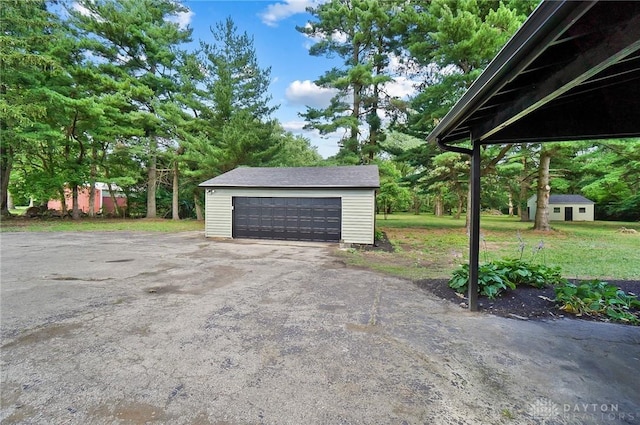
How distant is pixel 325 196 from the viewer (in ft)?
34.5

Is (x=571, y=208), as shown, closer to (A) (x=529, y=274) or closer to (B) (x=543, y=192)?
(B) (x=543, y=192)

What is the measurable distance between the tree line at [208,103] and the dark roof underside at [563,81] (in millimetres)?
9159

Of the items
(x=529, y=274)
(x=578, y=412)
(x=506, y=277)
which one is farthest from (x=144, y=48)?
(x=578, y=412)

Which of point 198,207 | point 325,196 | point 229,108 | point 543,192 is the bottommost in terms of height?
point 198,207

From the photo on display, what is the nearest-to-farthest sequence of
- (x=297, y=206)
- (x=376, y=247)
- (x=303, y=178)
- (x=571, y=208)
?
(x=376, y=247) < (x=297, y=206) < (x=303, y=178) < (x=571, y=208)

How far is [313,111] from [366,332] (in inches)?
611

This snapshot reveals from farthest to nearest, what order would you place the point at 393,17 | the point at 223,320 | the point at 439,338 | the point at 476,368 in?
the point at 393,17
the point at 223,320
the point at 439,338
the point at 476,368

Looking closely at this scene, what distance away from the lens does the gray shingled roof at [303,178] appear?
10.4m

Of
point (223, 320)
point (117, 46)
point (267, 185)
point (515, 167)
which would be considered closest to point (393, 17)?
point (515, 167)

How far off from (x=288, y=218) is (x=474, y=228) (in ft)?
25.7

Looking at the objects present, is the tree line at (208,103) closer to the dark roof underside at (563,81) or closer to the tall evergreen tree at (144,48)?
the tall evergreen tree at (144,48)

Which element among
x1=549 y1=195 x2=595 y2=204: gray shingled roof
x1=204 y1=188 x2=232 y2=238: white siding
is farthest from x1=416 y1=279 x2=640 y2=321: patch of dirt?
x1=549 y1=195 x2=595 y2=204: gray shingled roof

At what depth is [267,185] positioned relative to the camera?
1096 cm

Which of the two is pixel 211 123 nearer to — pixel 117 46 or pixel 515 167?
pixel 117 46
